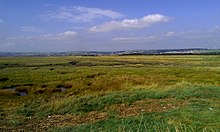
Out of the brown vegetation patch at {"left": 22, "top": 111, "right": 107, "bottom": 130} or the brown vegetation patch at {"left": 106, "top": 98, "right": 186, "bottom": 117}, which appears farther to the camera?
the brown vegetation patch at {"left": 106, "top": 98, "right": 186, "bottom": 117}

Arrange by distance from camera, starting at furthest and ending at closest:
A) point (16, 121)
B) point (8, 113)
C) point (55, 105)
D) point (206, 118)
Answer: point (55, 105), point (8, 113), point (16, 121), point (206, 118)

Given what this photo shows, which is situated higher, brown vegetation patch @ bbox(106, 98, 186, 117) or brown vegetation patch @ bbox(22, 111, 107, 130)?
brown vegetation patch @ bbox(106, 98, 186, 117)

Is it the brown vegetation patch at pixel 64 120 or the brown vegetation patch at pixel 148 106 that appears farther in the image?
the brown vegetation patch at pixel 148 106

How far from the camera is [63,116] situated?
1449 centimetres

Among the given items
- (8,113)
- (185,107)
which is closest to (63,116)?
(8,113)

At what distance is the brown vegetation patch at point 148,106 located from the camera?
14.6 metres

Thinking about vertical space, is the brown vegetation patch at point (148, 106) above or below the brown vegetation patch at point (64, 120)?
above

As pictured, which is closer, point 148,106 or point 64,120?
point 64,120

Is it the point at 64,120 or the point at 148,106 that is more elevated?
the point at 148,106

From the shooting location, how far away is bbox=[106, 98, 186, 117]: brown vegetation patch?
48.0 ft

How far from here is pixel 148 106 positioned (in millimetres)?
15758

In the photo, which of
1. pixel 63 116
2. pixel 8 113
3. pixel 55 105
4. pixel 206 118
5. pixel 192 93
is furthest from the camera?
pixel 192 93

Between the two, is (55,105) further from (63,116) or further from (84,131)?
(84,131)

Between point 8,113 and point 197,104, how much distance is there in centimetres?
994
